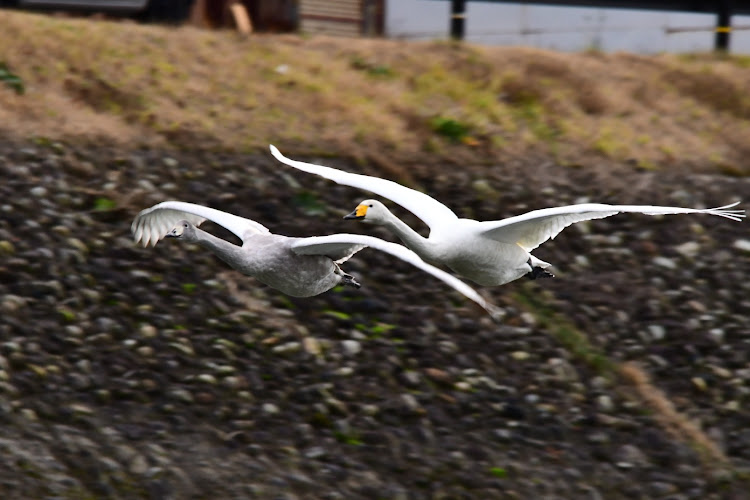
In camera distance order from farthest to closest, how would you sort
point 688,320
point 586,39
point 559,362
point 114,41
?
1. point 586,39
2. point 114,41
3. point 688,320
4. point 559,362

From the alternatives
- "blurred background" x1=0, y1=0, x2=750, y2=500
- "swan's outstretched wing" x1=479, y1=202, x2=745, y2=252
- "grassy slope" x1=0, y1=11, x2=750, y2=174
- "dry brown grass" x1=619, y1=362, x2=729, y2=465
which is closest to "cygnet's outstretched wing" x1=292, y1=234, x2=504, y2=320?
"swan's outstretched wing" x1=479, y1=202, x2=745, y2=252

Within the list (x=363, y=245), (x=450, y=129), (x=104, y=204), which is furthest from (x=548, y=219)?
(x=450, y=129)

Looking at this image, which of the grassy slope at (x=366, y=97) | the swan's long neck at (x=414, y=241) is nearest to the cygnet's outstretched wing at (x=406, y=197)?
the swan's long neck at (x=414, y=241)

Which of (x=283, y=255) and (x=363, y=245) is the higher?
(x=363, y=245)

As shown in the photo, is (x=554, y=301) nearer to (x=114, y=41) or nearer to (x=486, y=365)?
(x=486, y=365)

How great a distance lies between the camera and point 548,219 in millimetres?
8953

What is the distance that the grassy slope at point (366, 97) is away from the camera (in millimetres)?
16156

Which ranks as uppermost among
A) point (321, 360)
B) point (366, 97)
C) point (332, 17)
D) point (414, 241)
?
point (332, 17)

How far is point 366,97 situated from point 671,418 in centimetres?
649

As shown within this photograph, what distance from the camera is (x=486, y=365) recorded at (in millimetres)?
13820

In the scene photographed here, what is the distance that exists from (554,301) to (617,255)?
1.35 meters

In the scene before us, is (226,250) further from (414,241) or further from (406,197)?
(406,197)

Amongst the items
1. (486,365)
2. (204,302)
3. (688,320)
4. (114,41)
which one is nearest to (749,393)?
(688,320)

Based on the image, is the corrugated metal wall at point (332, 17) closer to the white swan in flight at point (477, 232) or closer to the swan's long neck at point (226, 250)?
the white swan in flight at point (477, 232)
